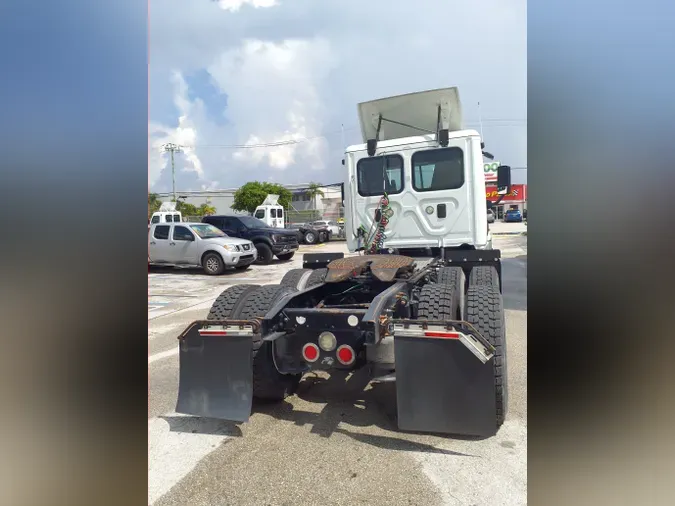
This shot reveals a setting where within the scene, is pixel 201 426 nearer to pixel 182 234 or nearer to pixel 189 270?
pixel 182 234

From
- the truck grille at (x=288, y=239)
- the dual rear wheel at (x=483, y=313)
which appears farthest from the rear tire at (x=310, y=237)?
the dual rear wheel at (x=483, y=313)

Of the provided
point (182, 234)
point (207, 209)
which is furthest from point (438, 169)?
point (207, 209)

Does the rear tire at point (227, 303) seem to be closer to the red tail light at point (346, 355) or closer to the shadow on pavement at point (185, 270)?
the red tail light at point (346, 355)

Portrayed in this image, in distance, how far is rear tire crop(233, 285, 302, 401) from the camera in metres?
3.41

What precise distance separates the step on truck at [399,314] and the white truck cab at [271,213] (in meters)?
17.6

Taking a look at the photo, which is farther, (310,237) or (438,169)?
→ (310,237)

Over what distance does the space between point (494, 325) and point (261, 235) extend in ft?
43.3

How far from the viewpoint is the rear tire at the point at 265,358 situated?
341 centimetres

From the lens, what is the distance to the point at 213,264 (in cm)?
1331
